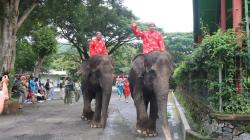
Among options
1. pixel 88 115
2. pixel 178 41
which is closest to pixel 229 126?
pixel 88 115

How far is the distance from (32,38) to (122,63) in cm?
4381

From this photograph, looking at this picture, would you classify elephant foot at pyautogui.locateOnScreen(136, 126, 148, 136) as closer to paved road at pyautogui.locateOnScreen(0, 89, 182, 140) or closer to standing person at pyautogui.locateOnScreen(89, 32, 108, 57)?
paved road at pyautogui.locateOnScreen(0, 89, 182, 140)

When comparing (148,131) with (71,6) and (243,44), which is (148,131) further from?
(71,6)

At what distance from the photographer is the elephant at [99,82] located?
13469 millimetres

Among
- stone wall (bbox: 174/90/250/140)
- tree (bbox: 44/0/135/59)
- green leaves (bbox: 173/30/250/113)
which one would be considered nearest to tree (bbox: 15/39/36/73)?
tree (bbox: 44/0/135/59)

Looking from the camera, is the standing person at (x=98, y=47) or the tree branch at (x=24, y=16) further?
the tree branch at (x=24, y=16)

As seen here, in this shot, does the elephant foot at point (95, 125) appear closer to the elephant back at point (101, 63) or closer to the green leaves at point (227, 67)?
the elephant back at point (101, 63)

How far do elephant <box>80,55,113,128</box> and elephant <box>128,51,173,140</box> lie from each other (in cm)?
119

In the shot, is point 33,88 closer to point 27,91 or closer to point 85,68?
point 27,91

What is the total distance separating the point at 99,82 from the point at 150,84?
121 inches

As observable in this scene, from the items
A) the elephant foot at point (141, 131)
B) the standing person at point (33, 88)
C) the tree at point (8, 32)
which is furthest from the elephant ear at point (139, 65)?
the standing person at point (33, 88)

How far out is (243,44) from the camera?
8.82 m

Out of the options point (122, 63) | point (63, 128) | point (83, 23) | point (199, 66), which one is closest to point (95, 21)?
point (83, 23)

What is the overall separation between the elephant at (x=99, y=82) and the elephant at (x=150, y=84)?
3.90 ft
